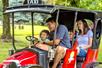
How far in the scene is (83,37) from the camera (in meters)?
10.7

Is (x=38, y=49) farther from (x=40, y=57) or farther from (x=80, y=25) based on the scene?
(x=80, y=25)

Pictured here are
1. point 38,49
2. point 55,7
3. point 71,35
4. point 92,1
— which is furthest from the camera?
point 92,1

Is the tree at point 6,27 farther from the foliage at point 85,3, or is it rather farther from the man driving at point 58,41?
the man driving at point 58,41

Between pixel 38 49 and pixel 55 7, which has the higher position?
pixel 55 7

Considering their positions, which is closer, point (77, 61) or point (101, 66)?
point (77, 61)

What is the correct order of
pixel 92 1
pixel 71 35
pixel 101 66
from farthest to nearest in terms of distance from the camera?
pixel 92 1 → pixel 101 66 → pixel 71 35

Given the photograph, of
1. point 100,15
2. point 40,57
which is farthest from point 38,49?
point 100,15

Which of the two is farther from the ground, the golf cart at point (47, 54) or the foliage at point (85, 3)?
the golf cart at point (47, 54)

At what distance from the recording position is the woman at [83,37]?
10484 millimetres

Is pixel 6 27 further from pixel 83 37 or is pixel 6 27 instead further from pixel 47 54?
pixel 47 54

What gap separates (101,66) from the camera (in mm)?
11875

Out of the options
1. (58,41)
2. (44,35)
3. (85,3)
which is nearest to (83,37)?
(58,41)

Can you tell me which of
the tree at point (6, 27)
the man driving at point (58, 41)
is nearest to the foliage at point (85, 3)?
the tree at point (6, 27)

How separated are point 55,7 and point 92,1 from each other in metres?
24.4
